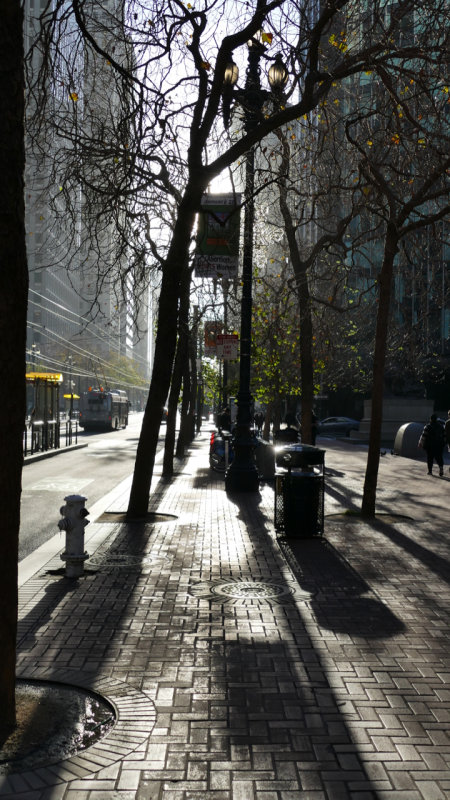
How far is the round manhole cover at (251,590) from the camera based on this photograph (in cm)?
828

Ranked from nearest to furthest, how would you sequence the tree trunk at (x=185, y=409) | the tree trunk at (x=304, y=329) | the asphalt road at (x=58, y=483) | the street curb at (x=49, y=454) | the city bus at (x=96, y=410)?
the asphalt road at (x=58, y=483)
the tree trunk at (x=304, y=329)
the street curb at (x=49, y=454)
the tree trunk at (x=185, y=409)
the city bus at (x=96, y=410)

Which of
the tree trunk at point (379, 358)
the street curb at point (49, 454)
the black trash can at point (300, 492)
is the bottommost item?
the street curb at point (49, 454)

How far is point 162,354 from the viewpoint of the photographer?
13.5 metres

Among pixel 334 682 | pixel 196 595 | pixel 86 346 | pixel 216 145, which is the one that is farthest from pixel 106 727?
pixel 86 346

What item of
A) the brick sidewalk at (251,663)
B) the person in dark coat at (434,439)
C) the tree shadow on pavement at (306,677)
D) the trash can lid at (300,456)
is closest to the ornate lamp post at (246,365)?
the trash can lid at (300,456)

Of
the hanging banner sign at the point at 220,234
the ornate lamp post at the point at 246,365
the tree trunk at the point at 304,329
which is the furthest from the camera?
the tree trunk at the point at 304,329

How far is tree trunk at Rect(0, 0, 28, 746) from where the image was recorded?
4605mm

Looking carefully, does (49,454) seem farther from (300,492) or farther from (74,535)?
(74,535)

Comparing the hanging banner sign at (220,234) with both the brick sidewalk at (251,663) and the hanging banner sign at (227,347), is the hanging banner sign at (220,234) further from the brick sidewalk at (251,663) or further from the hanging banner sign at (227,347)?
the brick sidewalk at (251,663)

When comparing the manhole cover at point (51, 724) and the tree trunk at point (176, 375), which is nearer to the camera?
the manhole cover at point (51, 724)

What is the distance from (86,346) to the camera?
126m

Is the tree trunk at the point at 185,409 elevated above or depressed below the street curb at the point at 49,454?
above

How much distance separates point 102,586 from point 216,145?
699cm

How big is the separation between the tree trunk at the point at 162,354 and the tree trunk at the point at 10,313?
27.3 feet
